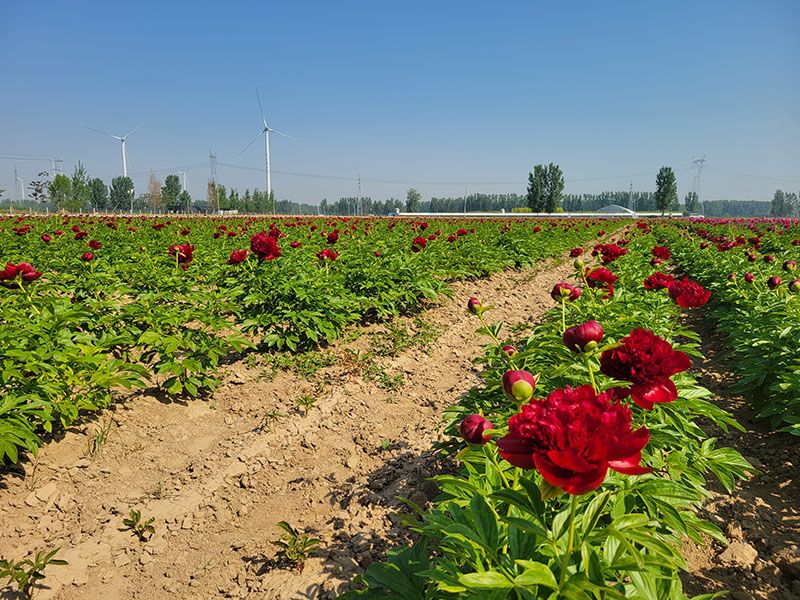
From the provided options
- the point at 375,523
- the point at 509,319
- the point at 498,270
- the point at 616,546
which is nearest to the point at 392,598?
the point at 616,546

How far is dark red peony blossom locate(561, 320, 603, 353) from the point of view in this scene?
144 cm

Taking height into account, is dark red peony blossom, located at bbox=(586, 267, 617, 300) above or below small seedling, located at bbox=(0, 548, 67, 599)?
above

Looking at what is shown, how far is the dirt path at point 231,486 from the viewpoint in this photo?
2.46m

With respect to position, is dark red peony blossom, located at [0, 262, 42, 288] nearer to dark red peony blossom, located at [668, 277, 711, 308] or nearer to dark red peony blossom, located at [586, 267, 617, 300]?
dark red peony blossom, located at [586, 267, 617, 300]

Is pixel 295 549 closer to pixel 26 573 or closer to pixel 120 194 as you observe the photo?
pixel 26 573

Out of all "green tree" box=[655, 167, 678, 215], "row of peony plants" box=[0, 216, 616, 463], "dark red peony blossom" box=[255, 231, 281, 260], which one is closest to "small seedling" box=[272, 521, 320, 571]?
"row of peony plants" box=[0, 216, 616, 463]

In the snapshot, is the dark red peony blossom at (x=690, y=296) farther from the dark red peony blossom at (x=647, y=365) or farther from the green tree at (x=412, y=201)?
the green tree at (x=412, y=201)

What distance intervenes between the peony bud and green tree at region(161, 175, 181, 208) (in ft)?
301

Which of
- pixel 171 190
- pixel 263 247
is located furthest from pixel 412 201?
pixel 263 247

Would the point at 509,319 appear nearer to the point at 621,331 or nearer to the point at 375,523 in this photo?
the point at 621,331

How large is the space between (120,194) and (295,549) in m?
99.0

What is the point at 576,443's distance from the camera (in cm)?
82

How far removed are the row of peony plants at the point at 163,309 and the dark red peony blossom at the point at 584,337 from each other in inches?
115

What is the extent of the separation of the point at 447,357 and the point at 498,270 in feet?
17.7
